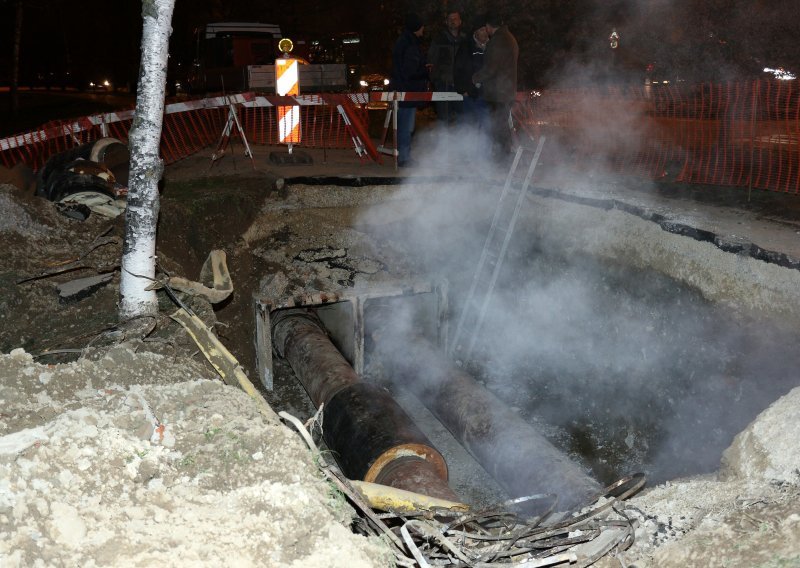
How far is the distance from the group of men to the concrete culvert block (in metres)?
5.86

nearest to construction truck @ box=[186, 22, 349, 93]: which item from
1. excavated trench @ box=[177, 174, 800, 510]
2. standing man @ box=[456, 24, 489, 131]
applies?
standing man @ box=[456, 24, 489, 131]

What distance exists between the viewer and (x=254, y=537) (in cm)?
213

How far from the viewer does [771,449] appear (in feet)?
10.6

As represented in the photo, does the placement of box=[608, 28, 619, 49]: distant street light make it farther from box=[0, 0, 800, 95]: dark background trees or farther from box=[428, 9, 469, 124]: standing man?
box=[428, 9, 469, 124]: standing man

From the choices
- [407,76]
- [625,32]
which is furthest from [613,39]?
[407,76]

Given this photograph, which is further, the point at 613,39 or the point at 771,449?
the point at 613,39

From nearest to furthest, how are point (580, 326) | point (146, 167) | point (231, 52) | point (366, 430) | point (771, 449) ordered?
point (771, 449) < point (146, 167) < point (366, 430) < point (580, 326) < point (231, 52)

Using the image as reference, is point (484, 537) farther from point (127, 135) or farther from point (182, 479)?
point (127, 135)

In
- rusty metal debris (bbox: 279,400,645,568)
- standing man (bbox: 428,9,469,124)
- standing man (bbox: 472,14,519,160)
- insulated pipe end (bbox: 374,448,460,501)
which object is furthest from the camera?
standing man (bbox: 428,9,469,124)

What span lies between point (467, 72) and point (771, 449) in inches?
264

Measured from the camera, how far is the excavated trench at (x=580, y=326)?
5180 millimetres

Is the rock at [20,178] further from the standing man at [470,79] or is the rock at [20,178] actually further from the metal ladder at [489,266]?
the standing man at [470,79]

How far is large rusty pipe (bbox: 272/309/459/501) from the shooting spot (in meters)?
4.52

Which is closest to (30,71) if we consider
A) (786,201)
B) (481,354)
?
(481,354)
